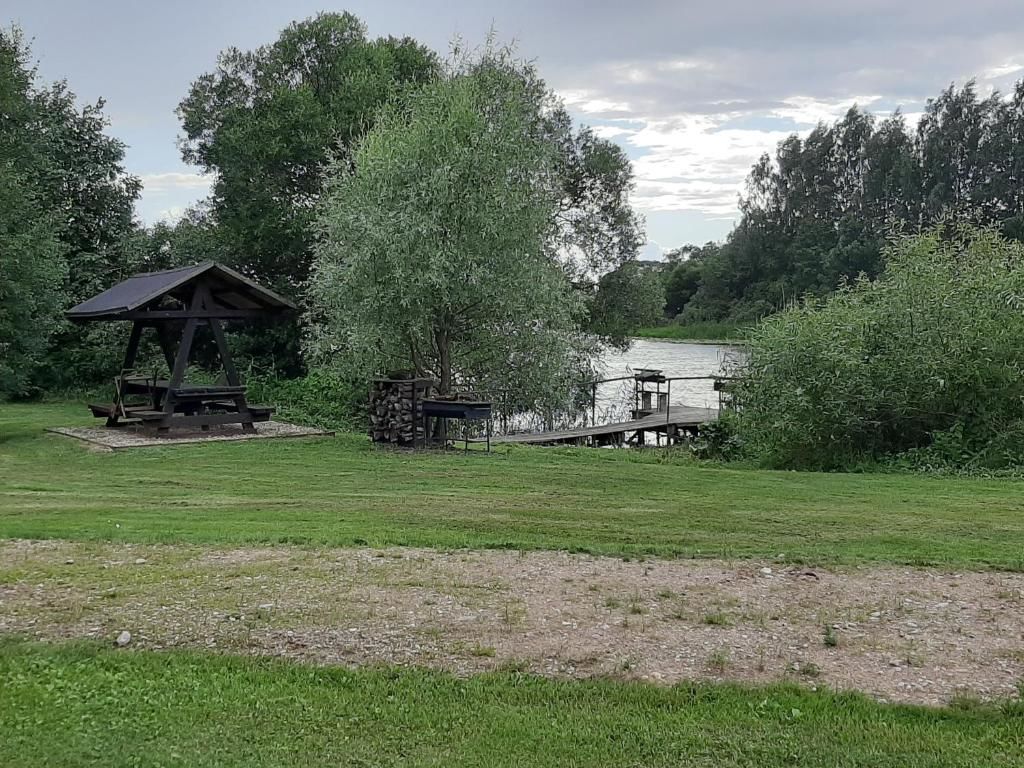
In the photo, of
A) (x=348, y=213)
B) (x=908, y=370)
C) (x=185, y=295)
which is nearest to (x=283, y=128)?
(x=348, y=213)

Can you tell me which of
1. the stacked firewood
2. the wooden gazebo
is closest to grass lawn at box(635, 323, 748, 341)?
the wooden gazebo

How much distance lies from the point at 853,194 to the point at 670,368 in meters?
28.3

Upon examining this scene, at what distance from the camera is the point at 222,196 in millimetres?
23578

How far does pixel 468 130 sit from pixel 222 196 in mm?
11287

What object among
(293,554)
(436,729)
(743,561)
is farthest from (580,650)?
(293,554)

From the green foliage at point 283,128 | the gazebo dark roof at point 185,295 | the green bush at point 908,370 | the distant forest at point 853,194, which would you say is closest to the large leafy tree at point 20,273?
the gazebo dark roof at point 185,295

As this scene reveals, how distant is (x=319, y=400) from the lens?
18938 mm

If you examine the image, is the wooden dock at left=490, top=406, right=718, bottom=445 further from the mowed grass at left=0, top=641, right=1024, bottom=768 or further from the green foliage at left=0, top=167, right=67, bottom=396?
the mowed grass at left=0, top=641, right=1024, bottom=768

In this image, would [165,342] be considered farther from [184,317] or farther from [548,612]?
[548,612]

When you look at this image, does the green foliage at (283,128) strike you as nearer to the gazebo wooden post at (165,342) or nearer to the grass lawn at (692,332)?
the gazebo wooden post at (165,342)

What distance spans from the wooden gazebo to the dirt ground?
8160 mm

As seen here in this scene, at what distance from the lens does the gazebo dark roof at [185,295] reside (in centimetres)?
1329

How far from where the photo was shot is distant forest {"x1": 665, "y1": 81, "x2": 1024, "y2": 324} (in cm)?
4875

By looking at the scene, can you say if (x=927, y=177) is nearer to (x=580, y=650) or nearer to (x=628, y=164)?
(x=628, y=164)
